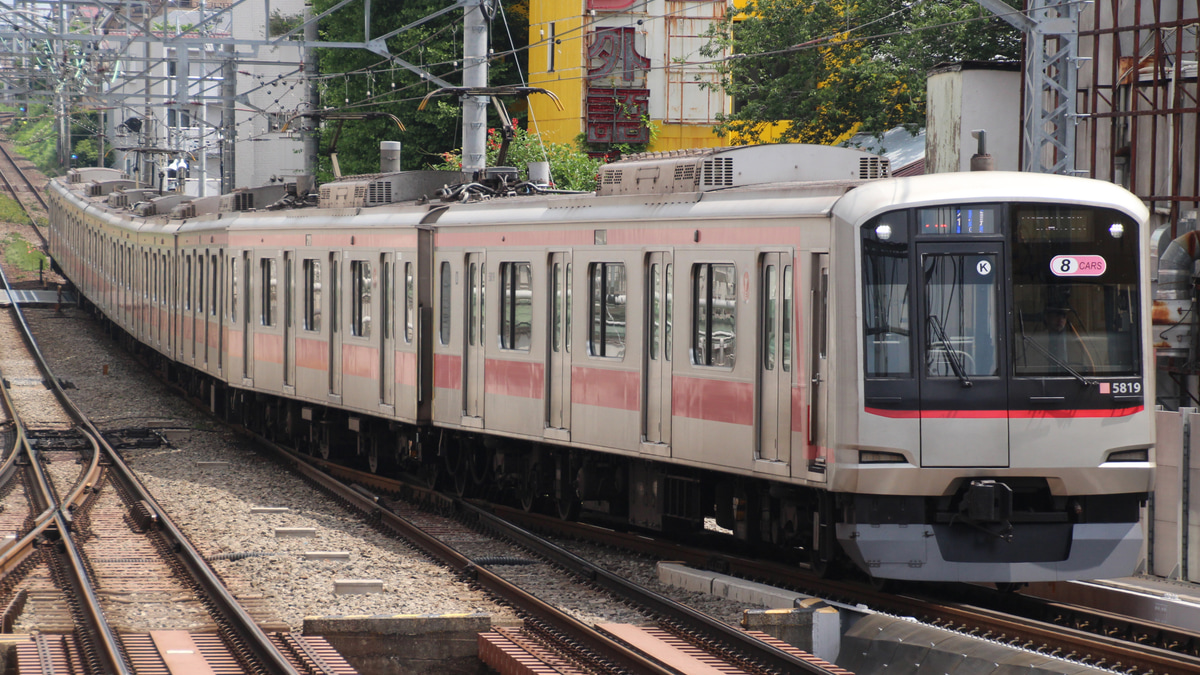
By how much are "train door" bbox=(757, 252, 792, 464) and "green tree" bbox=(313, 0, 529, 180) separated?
31606 millimetres

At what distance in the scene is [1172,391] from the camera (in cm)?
1766

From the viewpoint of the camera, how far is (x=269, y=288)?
19.3m

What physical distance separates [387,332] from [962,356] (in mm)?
7678

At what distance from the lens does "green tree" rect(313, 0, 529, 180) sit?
138ft

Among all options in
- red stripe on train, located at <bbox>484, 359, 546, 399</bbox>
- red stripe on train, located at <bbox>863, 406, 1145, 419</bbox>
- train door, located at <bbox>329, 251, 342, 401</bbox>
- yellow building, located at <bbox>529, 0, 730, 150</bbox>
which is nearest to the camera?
red stripe on train, located at <bbox>863, 406, 1145, 419</bbox>

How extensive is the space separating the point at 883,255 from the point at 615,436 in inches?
126

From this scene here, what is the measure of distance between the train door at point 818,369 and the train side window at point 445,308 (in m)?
5.65

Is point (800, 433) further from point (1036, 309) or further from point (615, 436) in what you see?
point (615, 436)

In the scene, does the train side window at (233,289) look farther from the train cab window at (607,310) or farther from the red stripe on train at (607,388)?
the train cab window at (607,310)

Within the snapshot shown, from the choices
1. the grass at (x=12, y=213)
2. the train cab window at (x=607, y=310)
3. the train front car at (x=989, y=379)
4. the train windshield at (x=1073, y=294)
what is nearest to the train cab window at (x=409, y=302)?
the train cab window at (x=607, y=310)

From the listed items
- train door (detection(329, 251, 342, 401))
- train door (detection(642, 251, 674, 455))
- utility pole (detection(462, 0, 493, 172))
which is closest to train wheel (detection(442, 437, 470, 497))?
train door (detection(329, 251, 342, 401))

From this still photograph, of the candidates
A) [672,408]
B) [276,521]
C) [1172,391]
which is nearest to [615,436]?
[672,408]

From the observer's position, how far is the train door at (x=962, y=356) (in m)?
9.07

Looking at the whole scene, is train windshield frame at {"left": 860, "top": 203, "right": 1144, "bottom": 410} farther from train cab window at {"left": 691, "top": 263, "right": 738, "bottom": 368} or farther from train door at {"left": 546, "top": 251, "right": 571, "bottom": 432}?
train door at {"left": 546, "top": 251, "right": 571, "bottom": 432}
